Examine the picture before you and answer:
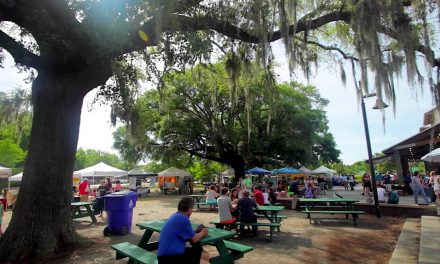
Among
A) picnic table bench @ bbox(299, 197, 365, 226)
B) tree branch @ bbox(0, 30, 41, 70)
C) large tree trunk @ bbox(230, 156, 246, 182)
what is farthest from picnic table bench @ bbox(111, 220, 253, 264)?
large tree trunk @ bbox(230, 156, 246, 182)

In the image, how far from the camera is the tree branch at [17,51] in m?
6.21

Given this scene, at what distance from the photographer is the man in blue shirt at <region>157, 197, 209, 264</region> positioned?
147 inches

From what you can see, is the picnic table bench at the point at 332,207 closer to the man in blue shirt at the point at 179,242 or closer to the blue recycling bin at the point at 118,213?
the blue recycling bin at the point at 118,213

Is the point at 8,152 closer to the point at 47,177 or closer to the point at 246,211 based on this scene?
the point at 47,177

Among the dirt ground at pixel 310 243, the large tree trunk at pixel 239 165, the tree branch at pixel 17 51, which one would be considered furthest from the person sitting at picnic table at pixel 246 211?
the large tree trunk at pixel 239 165

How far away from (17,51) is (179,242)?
534cm

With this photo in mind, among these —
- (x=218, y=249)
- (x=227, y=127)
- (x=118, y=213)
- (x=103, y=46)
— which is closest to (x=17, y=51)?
(x=103, y=46)

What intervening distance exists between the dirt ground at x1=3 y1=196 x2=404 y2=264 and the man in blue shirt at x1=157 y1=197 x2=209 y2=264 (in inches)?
76.3

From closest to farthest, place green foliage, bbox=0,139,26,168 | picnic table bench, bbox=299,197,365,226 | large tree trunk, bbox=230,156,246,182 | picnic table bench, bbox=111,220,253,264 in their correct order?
picnic table bench, bbox=111,220,253,264 < picnic table bench, bbox=299,197,365,226 < large tree trunk, bbox=230,156,246,182 < green foliage, bbox=0,139,26,168

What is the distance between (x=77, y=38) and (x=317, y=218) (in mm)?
8498

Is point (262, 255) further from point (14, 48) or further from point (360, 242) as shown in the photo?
point (14, 48)

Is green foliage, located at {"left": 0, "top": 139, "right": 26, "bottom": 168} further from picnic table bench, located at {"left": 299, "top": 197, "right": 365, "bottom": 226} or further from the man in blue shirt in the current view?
the man in blue shirt

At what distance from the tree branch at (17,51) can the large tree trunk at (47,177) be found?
0.94ft

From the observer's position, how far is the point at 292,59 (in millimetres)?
9219
